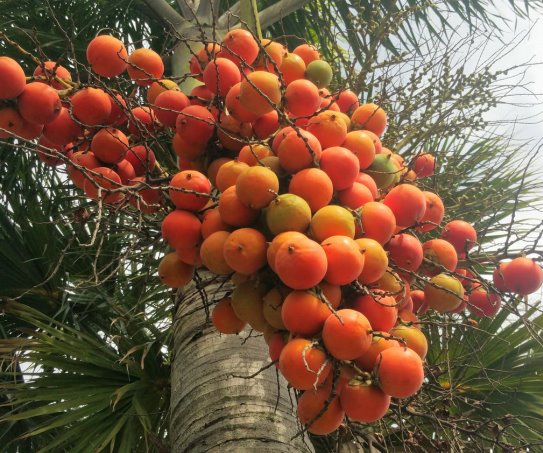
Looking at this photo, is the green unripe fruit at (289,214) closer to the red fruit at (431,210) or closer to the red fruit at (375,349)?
the red fruit at (375,349)

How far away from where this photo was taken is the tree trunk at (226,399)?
1.27m

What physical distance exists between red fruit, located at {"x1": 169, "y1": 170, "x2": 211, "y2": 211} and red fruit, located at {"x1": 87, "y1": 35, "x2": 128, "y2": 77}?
1.60ft

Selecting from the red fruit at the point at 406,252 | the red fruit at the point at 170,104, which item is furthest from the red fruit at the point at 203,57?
the red fruit at the point at 406,252

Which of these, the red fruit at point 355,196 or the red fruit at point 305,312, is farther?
the red fruit at point 355,196

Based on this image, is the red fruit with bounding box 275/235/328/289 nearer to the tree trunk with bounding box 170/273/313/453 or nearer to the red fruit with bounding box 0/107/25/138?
the tree trunk with bounding box 170/273/313/453

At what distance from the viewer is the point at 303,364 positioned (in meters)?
0.95

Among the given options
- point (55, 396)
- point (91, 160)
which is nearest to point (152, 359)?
point (55, 396)

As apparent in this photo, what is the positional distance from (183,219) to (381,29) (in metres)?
1.04

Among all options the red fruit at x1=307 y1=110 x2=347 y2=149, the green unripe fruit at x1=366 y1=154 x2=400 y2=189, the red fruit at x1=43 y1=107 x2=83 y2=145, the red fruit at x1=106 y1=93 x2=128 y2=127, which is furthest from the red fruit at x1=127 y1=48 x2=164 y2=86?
the green unripe fruit at x1=366 y1=154 x2=400 y2=189

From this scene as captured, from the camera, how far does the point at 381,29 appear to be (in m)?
1.89

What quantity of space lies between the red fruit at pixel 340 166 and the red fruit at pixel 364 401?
0.41 metres

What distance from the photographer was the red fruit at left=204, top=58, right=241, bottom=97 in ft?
4.68

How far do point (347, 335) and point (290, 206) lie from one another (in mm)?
272

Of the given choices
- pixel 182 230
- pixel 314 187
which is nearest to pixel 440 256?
pixel 314 187
